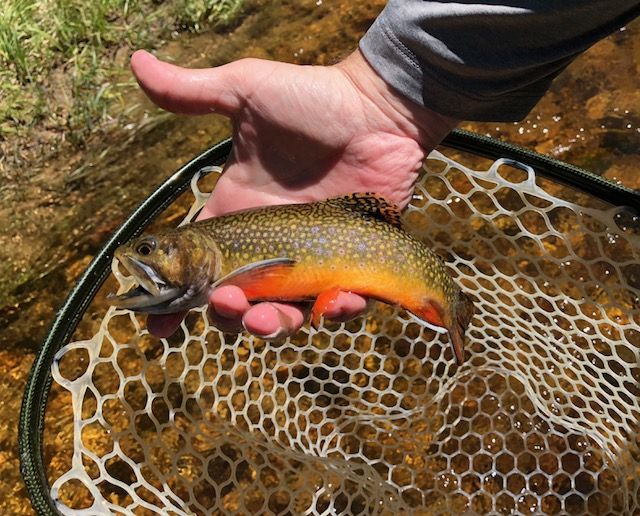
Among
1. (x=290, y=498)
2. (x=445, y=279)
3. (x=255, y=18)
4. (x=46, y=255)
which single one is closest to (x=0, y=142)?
(x=46, y=255)

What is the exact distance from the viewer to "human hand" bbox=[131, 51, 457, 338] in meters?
2.68

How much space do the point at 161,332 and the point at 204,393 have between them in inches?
43.0

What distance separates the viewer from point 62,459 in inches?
142

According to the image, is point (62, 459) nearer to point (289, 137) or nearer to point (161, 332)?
point (161, 332)

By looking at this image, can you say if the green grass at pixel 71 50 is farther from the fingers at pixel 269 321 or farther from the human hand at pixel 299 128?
the fingers at pixel 269 321

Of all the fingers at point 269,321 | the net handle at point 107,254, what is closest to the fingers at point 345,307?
the fingers at point 269,321

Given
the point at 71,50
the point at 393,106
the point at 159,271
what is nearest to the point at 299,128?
the point at 393,106

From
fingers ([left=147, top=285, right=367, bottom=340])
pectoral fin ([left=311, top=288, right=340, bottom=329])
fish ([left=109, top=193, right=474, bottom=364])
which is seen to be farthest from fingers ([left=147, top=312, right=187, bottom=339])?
pectoral fin ([left=311, top=288, right=340, bottom=329])

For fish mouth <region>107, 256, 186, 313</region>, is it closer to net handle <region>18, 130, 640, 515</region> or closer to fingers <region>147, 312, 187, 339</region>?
fingers <region>147, 312, 187, 339</region>

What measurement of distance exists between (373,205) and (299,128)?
0.46m

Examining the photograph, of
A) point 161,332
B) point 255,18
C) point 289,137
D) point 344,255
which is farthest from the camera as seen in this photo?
point 255,18

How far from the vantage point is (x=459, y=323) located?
2.61 metres

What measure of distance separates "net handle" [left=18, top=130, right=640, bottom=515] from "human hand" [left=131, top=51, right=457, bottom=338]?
0.59 feet

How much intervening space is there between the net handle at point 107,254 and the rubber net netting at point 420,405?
15.5 inches
